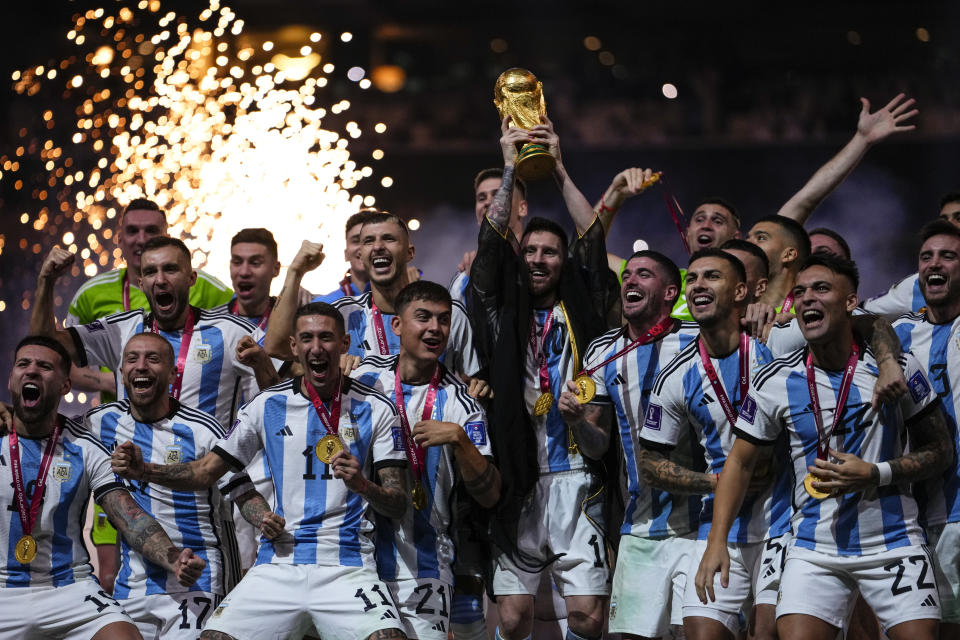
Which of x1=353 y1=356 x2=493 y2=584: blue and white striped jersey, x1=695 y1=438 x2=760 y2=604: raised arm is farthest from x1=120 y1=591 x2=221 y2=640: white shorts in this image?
x1=695 y1=438 x2=760 y2=604: raised arm

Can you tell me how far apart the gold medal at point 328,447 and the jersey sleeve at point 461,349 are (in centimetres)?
90

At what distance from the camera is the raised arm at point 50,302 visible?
5715 mm

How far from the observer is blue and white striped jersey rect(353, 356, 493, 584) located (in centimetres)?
520

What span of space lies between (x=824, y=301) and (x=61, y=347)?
3167 millimetres

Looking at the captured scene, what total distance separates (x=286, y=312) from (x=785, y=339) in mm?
2312

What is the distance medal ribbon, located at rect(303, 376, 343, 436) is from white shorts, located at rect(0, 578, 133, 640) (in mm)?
1119

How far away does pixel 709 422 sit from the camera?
5023mm

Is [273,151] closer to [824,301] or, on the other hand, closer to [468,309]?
[468,309]

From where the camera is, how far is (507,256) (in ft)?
18.6

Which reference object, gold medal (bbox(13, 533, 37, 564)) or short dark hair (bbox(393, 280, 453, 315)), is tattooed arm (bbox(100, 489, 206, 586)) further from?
short dark hair (bbox(393, 280, 453, 315))

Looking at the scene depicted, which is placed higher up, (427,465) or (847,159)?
(847,159)

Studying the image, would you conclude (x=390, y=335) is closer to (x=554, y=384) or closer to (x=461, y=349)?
(x=461, y=349)

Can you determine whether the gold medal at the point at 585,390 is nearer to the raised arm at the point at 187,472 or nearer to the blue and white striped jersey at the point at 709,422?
the blue and white striped jersey at the point at 709,422

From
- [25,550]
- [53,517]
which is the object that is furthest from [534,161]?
[25,550]
